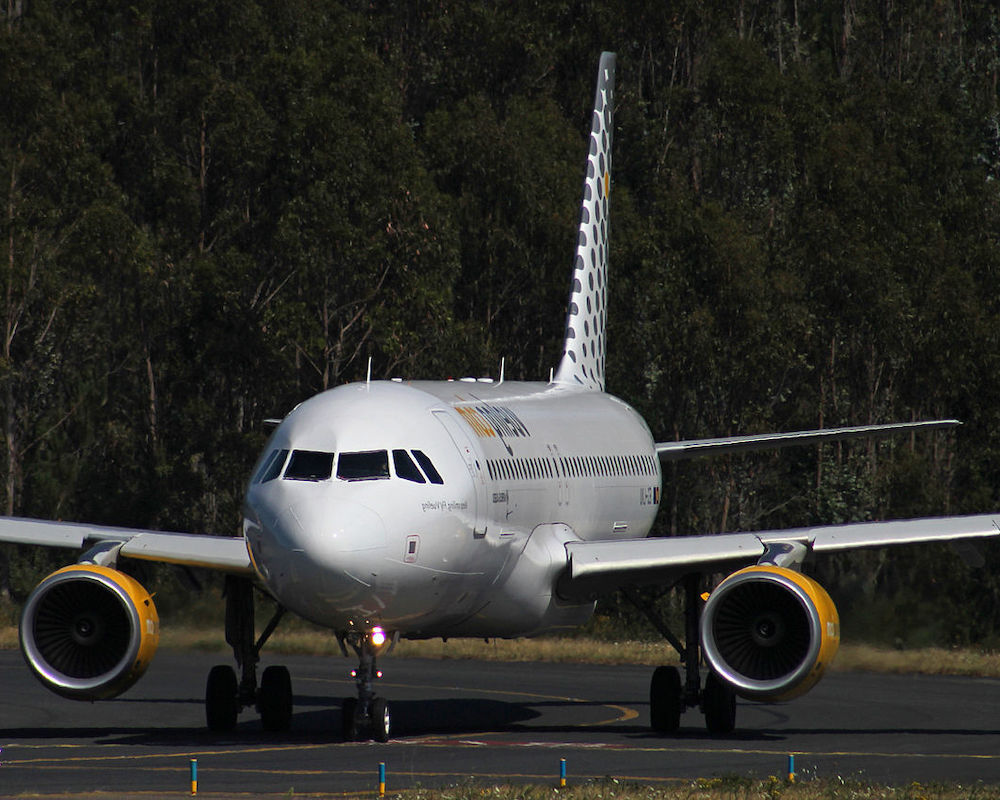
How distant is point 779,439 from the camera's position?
31219 millimetres

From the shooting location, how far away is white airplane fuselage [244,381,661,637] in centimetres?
2062

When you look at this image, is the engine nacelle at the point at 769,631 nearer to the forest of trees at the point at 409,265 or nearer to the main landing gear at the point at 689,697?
the main landing gear at the point at 689,697

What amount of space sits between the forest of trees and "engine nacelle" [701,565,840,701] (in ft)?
88.2

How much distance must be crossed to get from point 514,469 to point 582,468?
3.96 meters

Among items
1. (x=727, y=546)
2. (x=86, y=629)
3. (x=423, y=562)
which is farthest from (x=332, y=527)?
(x=727, y=546)

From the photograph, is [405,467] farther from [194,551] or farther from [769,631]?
[769,631]

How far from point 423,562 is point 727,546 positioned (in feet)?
15.8

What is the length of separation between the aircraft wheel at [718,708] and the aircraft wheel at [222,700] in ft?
19.8

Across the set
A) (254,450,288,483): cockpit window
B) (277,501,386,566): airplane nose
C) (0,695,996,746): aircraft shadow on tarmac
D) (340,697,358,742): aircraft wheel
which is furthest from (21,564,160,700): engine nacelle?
(277,501,386,566): airplane nose

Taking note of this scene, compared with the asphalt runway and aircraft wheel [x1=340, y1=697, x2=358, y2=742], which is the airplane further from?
the asphalt runway

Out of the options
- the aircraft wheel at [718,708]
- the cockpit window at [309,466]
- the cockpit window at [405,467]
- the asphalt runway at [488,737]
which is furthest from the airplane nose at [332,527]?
the aircraft wheel at [718,708]

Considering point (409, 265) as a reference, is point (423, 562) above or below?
below

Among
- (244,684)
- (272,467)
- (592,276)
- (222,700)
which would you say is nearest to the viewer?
(272,467)

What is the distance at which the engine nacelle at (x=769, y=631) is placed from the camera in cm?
2239
